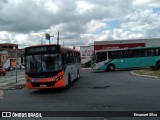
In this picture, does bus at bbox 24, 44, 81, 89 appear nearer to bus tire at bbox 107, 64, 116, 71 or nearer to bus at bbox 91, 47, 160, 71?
bus at bbox 91, 47, 160, 71

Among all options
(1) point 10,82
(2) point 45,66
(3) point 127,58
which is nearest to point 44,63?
(2) point 45,66

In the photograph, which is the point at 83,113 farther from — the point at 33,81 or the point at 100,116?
the point at 33,81

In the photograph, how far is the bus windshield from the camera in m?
19.2

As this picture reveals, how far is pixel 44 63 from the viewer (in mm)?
19344

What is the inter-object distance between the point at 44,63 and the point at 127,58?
2464 cm

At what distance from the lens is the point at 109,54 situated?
42.5m

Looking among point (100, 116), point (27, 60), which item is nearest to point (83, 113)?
point (100, 116)

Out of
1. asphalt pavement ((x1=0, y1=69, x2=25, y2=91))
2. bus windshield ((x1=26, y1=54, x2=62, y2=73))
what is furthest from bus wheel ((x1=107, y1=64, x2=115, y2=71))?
bus windshield ((x1=26, y1=54, x2=62, y2=73))

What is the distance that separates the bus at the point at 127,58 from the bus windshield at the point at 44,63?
76.5ft

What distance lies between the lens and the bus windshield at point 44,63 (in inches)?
757

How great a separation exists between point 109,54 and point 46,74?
2406 cm

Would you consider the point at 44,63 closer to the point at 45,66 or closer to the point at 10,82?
the point at 45,66

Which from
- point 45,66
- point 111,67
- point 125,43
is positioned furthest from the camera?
point 125,43

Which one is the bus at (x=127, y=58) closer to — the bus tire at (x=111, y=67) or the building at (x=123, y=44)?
the bus tire at (x=111, y=67)
